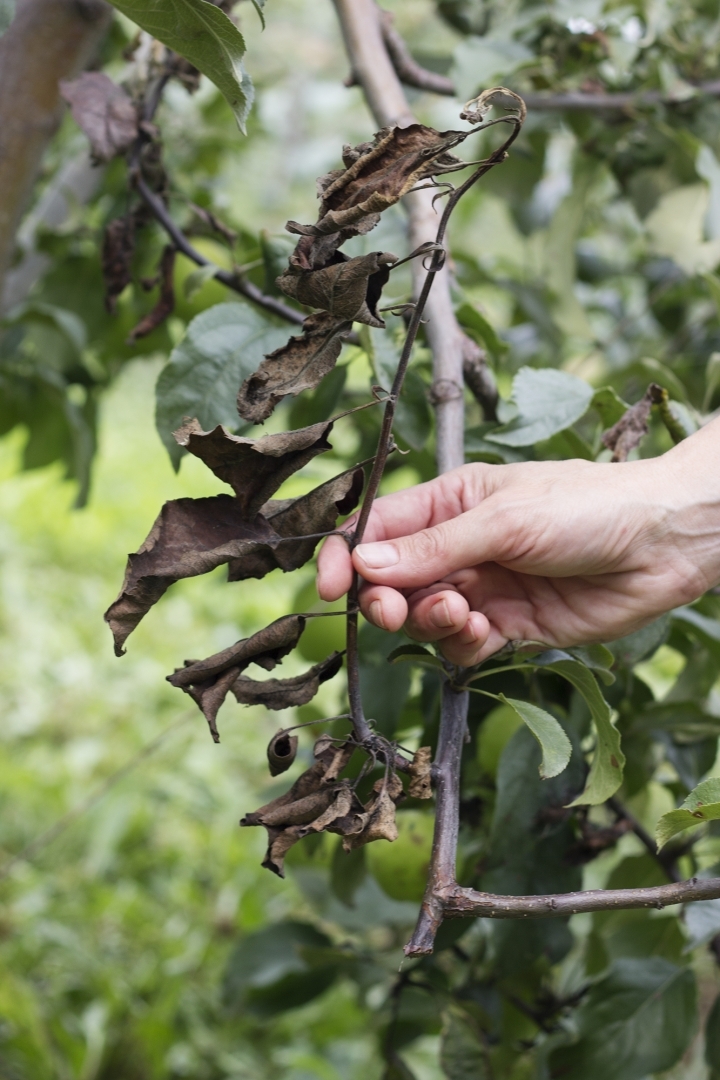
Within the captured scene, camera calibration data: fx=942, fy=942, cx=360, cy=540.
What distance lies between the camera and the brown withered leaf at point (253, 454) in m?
0.44

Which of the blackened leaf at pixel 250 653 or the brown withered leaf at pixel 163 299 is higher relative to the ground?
the brown withered leaf at pixel 163 299

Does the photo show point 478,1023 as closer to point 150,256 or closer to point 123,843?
point 150,256

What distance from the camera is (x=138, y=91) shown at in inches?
30.1

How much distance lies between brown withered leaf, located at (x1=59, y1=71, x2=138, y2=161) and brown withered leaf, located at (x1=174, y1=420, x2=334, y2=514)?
38 centimetres

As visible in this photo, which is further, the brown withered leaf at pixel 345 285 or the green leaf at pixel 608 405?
the green leaf at pixel 608 405

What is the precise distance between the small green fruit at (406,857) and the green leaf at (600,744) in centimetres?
24

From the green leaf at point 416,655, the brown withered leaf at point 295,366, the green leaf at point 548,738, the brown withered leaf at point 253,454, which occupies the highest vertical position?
the brown withered leaf at point 295,366

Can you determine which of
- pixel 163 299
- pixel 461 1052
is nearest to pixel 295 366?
pixel 163 299

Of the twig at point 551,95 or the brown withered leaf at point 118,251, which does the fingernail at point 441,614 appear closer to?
the brown withered leaf at point 118,251

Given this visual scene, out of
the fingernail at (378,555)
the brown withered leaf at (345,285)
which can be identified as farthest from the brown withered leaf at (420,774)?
the brown withered leaf at (345,285)

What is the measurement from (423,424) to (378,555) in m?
0.17

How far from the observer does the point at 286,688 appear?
49 cm

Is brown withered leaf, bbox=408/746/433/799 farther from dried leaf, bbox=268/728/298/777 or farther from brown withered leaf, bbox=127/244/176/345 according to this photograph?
brown withered leaf, bbox=127/244/176/345

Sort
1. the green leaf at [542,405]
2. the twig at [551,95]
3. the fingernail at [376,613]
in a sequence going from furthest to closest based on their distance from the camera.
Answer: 1. the twig at [551,95]
2. the green leaf at [542,405]
3. the fingernail at [376,613]
